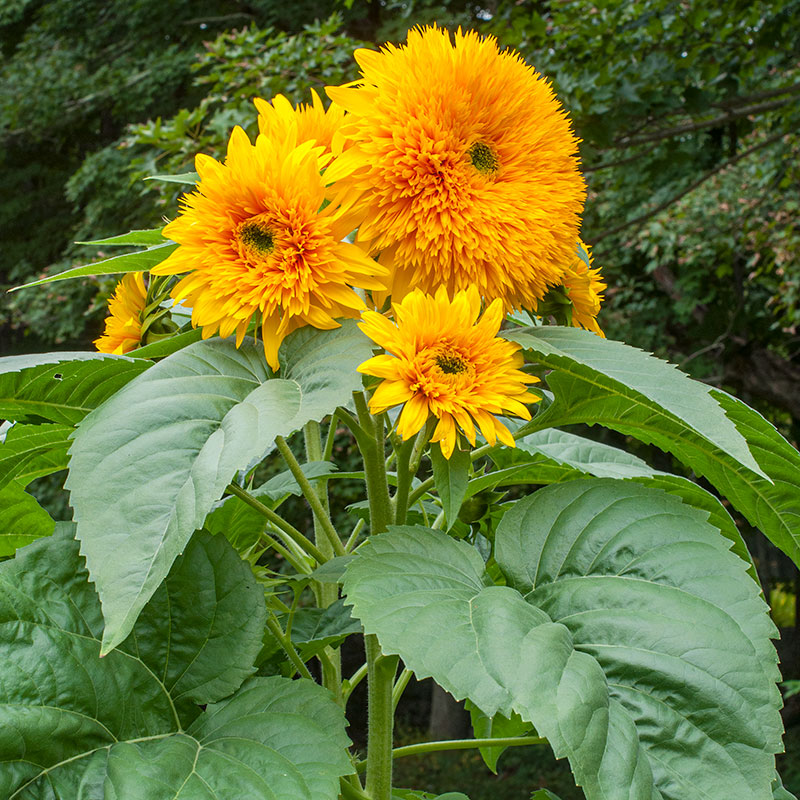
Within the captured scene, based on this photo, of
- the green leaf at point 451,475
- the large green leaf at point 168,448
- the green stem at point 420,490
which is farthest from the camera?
the green stem at point 420,490

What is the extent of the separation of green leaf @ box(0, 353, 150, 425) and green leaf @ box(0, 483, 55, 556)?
0.15m

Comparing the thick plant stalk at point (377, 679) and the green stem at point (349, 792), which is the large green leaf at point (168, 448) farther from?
the green stem at point (349, 792)

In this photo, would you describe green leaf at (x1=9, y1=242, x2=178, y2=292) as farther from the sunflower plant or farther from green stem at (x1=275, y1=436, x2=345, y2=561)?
green stem at (x1=275, y1=436, x2=345, y2=561)

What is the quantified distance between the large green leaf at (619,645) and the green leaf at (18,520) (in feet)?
1.07

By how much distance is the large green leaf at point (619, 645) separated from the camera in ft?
1.36

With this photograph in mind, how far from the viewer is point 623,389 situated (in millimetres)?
504

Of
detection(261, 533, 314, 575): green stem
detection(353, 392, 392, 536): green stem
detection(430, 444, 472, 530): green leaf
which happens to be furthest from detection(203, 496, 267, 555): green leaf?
detection(430, 444, 472, 530): green leaf

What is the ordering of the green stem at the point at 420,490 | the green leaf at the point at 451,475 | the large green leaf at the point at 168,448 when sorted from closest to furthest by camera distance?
the large green leaf at the point at 168,448 → the green leaf at the point at 451,475 → the green stem at the point at 420,490

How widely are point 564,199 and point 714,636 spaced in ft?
0.92

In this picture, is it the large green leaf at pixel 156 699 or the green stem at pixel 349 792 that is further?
the green stem at pixel 349 792

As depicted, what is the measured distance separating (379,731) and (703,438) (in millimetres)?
301

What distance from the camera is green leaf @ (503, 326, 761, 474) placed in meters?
0.44

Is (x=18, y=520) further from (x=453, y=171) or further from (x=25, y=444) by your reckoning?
(x=453, y=171)

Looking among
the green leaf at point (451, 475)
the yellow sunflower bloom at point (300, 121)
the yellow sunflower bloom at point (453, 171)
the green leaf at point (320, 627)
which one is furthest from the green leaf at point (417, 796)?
the yellow sunflower bloom at point (300, 121)
